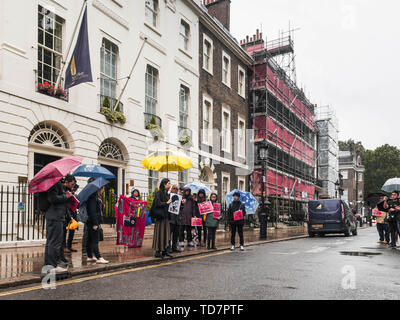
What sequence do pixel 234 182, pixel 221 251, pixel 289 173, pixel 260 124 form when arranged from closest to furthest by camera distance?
pixel 221 251 < pixel 234 182 < pixel 260 124 < pixel 289 173

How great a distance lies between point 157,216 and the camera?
30.7ft

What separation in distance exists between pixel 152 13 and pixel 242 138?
40.7 feet

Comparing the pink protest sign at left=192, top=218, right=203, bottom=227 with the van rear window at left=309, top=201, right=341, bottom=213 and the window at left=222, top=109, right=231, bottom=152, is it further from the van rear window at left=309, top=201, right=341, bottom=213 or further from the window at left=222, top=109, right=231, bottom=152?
the window at left=222, top=109, right=231, bottom=152

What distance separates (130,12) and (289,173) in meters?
24.6

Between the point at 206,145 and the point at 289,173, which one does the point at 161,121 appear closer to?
the point at 206,145

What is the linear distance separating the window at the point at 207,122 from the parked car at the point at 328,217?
7131 millimetres

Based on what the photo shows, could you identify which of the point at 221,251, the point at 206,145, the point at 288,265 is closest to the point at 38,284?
the point at 288,265

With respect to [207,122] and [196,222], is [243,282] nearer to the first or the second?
[196,222]

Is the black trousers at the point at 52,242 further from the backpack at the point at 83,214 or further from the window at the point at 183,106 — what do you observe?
the window at the point at 183,106

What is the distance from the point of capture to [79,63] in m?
12.8

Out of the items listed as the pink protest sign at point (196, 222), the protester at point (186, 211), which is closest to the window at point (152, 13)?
the protester at point (186, 211)

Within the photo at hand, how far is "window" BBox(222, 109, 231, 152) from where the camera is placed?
2653 centimetres

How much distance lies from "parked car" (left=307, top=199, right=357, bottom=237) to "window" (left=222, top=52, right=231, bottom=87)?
10.7 meters

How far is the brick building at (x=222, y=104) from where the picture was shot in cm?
2419
